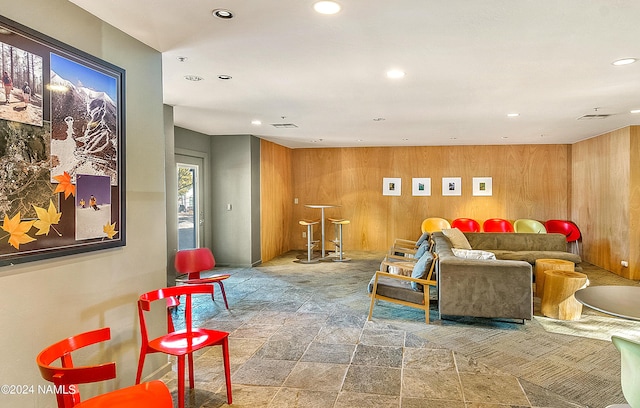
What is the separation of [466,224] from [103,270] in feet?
25.5

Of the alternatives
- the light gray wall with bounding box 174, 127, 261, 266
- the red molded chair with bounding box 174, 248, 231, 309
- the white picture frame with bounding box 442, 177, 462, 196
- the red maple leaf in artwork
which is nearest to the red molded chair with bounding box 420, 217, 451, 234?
the white picture frame with bounding box 442, 177, 462, 196

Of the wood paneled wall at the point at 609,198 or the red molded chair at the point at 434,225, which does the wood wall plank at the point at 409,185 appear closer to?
the red molded chair at the point at 434,225

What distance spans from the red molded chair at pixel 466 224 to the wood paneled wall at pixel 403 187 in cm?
47

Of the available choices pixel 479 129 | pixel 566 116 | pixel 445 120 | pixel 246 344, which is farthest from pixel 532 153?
pixel 246 344

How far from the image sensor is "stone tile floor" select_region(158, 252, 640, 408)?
2.81 metres

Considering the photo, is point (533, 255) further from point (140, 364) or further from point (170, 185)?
point (140, 364)

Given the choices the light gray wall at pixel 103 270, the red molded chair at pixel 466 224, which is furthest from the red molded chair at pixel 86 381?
the red molded chair at pixel 466 224

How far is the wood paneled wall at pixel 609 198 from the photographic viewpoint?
648cm

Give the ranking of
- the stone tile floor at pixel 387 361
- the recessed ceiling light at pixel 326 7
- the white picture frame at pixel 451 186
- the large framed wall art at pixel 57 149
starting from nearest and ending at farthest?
the large framed wall art at pixel 57 149, the recessed ceiling light at pixel 326 7, the stone tile floor at pixel 387 361, the white picture frame at pixel 451 186

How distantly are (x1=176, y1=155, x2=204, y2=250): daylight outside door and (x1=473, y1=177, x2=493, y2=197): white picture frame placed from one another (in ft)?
20.0

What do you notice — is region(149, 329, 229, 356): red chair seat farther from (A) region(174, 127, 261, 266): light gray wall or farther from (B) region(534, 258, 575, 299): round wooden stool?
(A) region(174, 127, 261, 266): light gray wall

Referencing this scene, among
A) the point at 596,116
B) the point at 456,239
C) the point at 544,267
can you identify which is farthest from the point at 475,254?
the point at 596,116

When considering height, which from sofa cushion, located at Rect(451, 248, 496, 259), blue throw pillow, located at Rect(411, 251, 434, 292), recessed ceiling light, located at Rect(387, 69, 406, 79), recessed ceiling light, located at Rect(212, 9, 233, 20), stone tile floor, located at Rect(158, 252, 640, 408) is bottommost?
stone tile floor, located at Rect(158, 252, 640, 408)

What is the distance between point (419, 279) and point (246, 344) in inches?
75.6
